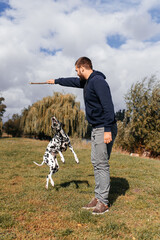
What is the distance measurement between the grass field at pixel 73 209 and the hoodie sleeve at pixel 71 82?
2.39 meters

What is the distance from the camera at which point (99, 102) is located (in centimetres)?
404

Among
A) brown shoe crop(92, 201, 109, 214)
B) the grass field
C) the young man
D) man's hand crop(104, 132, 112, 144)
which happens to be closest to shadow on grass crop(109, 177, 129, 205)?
the grass field

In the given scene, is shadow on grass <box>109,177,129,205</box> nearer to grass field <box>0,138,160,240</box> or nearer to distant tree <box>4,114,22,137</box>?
grass field <box>0,138,160,240</box>

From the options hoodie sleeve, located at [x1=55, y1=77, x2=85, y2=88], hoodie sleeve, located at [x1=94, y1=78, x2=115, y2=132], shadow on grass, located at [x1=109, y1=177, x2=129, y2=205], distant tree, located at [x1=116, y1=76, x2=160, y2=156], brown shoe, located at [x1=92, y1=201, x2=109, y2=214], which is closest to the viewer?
hoodie sleeve, located at [x1=94, y1=78, x2=115, y2=132]

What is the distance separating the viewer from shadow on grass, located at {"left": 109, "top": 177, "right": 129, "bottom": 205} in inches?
201

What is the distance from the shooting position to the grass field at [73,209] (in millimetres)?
3312

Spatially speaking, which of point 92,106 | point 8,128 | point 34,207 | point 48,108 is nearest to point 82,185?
point 34,207

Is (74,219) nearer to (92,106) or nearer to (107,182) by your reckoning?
(107,182)

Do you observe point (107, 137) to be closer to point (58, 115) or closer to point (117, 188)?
point (117, 188)

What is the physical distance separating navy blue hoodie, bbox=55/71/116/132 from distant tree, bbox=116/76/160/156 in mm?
14390

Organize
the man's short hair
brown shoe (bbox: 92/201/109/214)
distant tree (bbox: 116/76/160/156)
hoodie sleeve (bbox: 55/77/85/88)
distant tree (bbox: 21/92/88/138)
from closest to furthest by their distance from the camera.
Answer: brown shoe (bbox: 92/201/109/214) → the man's short hair → hoodie sleeve (bbox: 55/77/85/88) → distant tree (bbox: 116/76/160/156) → distant tree (bbox: 21/92/88/138)

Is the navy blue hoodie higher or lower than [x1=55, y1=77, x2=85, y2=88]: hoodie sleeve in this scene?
lower

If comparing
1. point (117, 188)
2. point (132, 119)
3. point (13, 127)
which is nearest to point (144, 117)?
point (132, 119)

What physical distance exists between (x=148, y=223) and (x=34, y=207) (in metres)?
2.04
